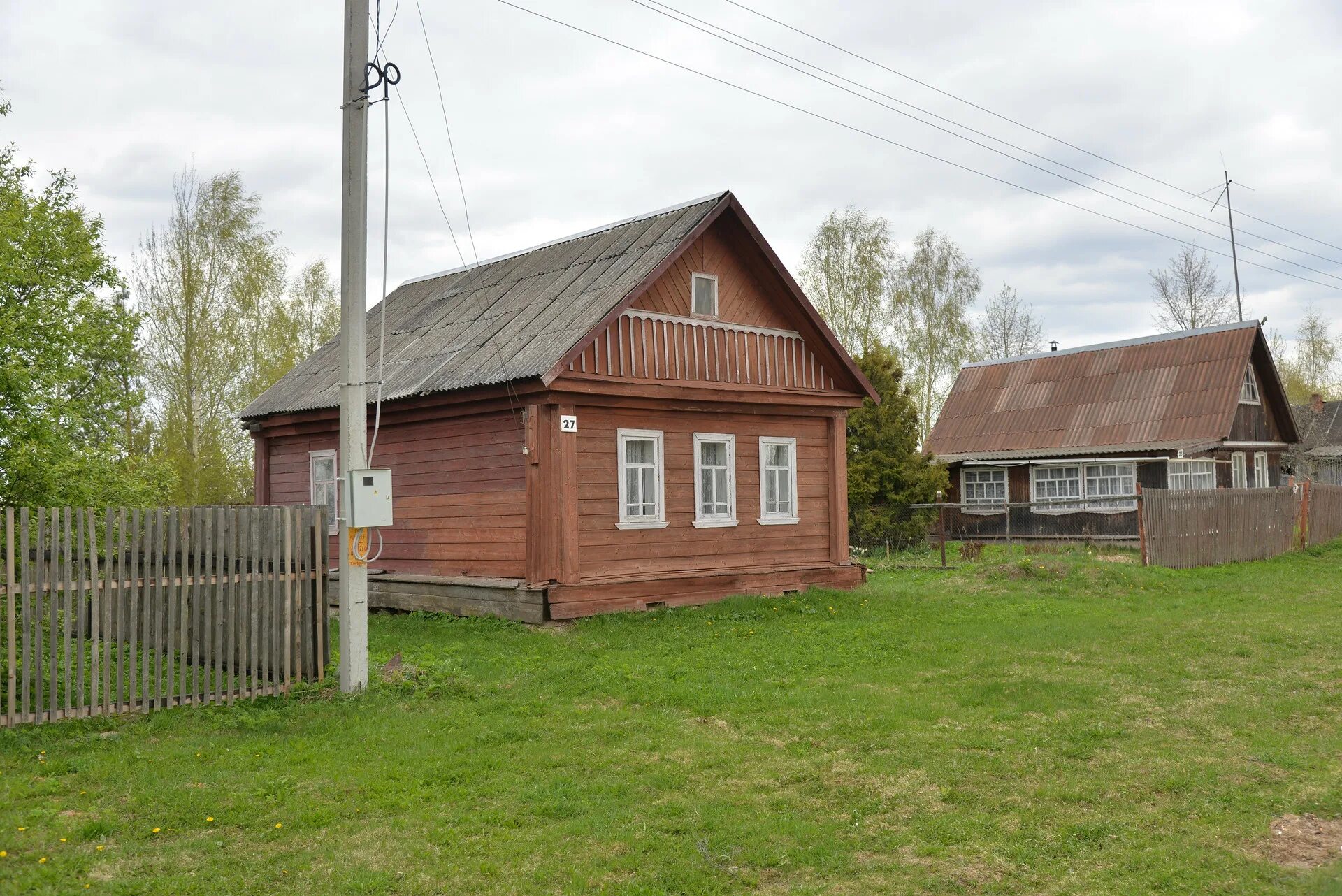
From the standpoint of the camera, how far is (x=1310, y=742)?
7.95 meters

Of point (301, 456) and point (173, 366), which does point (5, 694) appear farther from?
point (173, 366)

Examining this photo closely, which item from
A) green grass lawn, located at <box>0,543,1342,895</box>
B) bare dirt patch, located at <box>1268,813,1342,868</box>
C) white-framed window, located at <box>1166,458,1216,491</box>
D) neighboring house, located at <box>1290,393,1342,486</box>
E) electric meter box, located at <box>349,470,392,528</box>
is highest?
neighboring house, located at <box>1290,393,1342,486</box>

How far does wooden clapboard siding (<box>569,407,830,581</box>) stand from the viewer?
15.3 metres

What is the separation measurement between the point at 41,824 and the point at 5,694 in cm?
270

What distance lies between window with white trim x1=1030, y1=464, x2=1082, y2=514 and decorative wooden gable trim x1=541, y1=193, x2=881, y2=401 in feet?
45.6

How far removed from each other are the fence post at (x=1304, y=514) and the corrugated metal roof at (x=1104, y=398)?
10.6 ft

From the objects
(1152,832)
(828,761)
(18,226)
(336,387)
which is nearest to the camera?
(1152,832)

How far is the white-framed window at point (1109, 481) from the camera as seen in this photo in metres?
29.8

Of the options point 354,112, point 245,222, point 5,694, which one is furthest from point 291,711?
point 245,222

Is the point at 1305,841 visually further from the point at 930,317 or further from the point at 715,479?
the point at 930,317

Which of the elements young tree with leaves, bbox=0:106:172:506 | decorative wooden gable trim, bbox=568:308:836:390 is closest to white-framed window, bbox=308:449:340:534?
young tree with leaves, bbox=0:106:172:506

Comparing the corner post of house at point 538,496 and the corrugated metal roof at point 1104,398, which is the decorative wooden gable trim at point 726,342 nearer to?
the corner post of house at point 538,496

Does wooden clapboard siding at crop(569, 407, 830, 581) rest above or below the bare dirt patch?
above

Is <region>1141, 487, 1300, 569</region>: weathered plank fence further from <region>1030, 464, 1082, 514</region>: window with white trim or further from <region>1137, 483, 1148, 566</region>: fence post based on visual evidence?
<region>1030, 464, 1082, 514</region>: window with white trim
